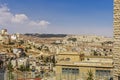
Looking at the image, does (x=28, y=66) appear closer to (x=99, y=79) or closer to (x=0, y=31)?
(x=99, y=79)

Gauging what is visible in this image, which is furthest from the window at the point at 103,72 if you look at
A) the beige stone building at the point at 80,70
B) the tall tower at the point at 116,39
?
the tall tower at the point at 116,39

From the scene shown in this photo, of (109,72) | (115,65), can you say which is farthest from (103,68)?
(115,65)

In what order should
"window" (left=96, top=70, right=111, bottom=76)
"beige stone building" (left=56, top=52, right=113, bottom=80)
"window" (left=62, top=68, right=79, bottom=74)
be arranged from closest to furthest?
"window" (left=96, top=70, right=111, bottom=76), "beige stone building" (left=56, top=52, right=113, bottom=80), "window" (left=62, top=68, right=79, bottom=74)

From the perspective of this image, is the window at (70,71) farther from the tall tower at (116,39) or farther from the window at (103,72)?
the tall tower at (116,39)

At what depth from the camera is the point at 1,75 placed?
41.6 feet

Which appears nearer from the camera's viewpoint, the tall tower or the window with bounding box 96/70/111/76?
the tall tower

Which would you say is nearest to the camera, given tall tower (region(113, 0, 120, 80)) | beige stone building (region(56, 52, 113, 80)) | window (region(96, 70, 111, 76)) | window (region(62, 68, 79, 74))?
tall tower (region(113, 0, 120, 80))

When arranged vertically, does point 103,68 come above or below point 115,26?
below

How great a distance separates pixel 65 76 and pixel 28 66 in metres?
19.1

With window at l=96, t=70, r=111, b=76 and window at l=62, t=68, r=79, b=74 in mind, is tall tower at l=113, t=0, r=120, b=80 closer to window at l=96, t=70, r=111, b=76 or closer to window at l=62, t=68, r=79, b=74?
window at l=96, t=70, r=111, b=76

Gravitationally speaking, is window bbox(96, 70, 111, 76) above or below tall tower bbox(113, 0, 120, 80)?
below

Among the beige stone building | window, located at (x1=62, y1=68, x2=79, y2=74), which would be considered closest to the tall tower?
the beige stone building

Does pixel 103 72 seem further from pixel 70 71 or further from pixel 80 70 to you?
pixel 70 71

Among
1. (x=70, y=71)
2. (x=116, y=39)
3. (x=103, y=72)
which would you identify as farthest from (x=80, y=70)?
(x=116, y=39)
